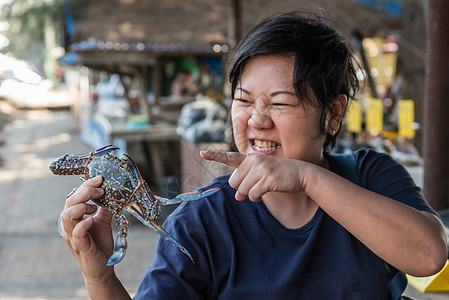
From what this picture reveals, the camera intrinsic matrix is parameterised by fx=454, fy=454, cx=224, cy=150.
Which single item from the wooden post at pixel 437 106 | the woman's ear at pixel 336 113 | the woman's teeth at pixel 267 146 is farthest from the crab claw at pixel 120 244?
the wooden post at pixel 437 106

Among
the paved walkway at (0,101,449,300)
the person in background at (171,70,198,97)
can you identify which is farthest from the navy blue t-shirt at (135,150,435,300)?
the person in background at (171,70,198,97)

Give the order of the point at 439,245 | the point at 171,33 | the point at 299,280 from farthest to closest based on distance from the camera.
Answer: the point at 171,33 < the point at 299,280 < the point at 439,245

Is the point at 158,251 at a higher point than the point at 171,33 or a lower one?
lower

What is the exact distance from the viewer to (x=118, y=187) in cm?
120

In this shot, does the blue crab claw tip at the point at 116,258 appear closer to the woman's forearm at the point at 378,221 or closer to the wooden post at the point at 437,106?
the woman's forearm at the point at 378,221

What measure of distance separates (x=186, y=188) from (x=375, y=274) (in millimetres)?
612

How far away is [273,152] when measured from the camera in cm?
130

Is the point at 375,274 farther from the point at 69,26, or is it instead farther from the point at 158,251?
the point at 69,26

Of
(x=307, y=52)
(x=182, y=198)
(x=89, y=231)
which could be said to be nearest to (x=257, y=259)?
(x=182, y=198)

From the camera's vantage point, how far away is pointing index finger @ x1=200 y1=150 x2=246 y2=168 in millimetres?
1071

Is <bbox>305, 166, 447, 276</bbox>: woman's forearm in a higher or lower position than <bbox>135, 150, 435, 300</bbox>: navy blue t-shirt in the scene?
higher

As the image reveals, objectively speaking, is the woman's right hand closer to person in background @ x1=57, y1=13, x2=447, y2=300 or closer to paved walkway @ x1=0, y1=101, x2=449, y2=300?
person in background @ x1=57, y1=13, x2=447, y2=300

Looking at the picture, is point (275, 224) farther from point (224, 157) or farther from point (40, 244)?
point (40, 244)

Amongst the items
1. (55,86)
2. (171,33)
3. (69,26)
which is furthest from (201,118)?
(55,86)
